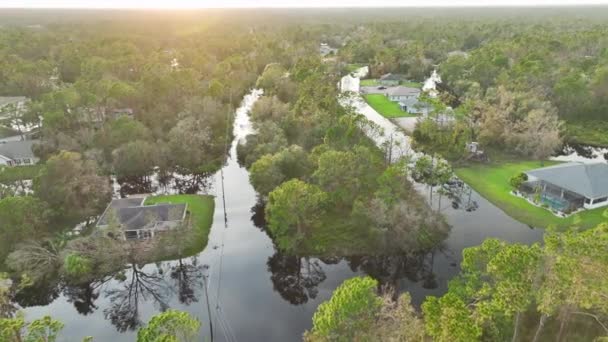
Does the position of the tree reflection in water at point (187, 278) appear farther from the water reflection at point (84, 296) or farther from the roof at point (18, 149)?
the roof at point (18, 149)

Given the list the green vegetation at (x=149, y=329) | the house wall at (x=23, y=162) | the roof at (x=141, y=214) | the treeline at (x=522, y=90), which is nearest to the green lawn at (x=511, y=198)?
the treeline at (x=522, y=90)

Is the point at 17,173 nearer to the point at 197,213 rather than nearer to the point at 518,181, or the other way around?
the point at 197,213

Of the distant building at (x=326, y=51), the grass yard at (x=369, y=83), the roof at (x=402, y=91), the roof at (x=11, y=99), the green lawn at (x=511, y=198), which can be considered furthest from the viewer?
the distant building at (x=326, y=51)

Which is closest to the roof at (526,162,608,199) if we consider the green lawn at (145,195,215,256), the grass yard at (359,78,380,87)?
the green lawn at (145,195,215,256)

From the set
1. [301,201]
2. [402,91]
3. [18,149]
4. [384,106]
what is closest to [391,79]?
[402,91]

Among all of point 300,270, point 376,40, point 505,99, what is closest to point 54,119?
point 300,270

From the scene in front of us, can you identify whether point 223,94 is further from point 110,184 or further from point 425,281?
point 425,281

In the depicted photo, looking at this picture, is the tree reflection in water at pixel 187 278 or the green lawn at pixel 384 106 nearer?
the tree reflection in water at pixel 187 278
